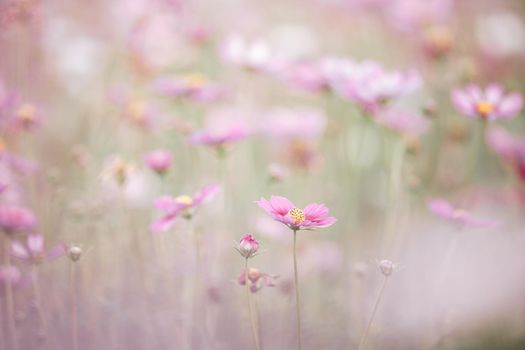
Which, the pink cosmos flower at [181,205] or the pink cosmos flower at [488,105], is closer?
the pink cosmos flower at [181,205]

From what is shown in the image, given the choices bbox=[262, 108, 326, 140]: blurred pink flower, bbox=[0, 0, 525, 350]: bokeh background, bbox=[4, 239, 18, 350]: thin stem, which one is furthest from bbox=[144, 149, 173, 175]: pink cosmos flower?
bbox=[262, 108, 326, 140]: blurred pink flower

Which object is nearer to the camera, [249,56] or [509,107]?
[509,107]

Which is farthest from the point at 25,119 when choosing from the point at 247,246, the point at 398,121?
the point at 398,121

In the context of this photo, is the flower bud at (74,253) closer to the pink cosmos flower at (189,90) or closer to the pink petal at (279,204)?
the pink petal at (279,204)

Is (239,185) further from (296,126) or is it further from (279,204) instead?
(279,204)

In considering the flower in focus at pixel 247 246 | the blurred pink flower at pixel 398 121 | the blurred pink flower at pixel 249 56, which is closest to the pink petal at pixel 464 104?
the blurred pink flower at pixel 398 121

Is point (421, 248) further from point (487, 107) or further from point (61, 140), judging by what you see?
point (61, 140)
